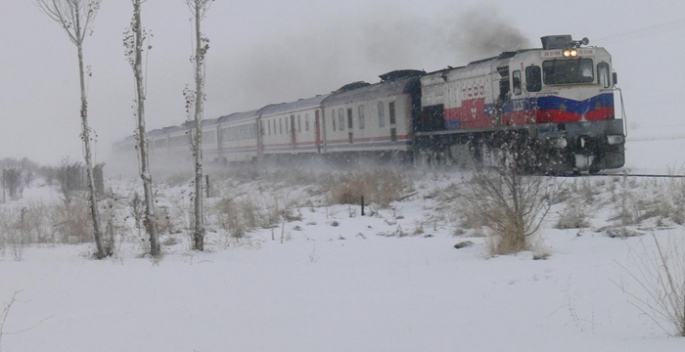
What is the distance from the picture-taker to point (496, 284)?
686 cm

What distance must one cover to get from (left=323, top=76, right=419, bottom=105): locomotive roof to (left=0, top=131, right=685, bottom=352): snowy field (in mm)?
10269

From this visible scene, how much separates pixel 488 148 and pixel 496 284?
9.36 m

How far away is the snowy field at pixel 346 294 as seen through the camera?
5258 mm

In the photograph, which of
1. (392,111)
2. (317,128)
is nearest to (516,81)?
(392,111)

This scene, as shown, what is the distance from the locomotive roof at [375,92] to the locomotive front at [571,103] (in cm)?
546

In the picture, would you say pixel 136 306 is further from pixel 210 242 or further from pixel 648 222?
pixel 648 222

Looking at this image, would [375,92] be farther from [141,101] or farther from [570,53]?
[141,101]

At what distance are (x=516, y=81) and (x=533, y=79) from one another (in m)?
0.47

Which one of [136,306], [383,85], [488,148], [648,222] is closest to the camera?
[136,306]

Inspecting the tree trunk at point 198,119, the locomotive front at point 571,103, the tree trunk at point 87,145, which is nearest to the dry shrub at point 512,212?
the tree trunk at point 198,119

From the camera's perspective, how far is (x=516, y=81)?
640 inches

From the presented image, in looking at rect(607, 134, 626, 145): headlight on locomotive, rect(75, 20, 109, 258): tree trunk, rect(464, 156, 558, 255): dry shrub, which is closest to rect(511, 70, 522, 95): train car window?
rect(607, 134, 626, 145): headlight on locomotive

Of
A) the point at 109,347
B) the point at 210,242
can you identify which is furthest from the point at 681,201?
the point at 109,347

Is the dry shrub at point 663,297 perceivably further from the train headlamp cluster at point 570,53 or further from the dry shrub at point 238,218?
the train headlamp cluster at point 570,53
